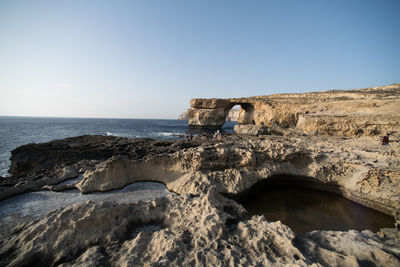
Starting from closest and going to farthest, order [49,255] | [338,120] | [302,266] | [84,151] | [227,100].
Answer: [302,266], [49,255], [84,151], [338,120], [227,100]

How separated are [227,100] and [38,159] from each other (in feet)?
110

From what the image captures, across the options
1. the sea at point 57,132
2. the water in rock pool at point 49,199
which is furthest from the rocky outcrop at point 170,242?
the sea at point 57,132

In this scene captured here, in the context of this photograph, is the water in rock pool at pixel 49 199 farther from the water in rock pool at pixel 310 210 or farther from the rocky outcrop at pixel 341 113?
the rocky outcrop at pixel 341 113

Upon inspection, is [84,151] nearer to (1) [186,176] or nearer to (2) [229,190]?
(1) [186,176]

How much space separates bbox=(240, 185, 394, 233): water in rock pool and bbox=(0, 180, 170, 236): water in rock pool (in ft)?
13.6

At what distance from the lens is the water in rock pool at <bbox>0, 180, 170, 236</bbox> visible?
14.4 feet

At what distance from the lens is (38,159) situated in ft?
35.0

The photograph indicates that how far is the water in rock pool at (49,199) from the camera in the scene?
14.4ft

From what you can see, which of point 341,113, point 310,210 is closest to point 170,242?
point 310,210

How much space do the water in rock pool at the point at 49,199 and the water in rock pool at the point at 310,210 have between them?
13.6 ft

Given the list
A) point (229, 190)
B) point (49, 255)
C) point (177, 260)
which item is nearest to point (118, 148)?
point (229, 190)

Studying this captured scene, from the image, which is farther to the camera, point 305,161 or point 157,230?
point 305,161

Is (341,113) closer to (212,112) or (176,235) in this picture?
(176,235)

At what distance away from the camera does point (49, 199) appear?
528 centimetres
